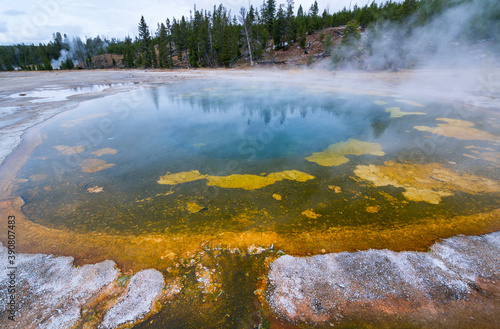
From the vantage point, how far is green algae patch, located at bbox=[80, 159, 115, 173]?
4.59 metres

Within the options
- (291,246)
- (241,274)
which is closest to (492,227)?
(291,246)

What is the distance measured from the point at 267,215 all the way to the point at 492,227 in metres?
3.06

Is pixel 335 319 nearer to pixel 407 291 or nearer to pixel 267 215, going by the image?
pixel 407 291

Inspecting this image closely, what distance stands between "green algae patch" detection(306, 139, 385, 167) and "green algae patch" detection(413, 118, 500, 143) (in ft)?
8.21

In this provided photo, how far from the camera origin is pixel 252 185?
4062mm

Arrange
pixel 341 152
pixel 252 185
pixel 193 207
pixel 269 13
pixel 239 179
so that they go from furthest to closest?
pixel 269 13 < pixel 341 152 < pixel 239 179 < pixel 252 185 < pixel 193 207

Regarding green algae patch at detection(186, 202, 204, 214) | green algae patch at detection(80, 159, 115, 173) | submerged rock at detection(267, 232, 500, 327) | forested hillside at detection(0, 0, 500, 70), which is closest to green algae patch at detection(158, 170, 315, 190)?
green algae patch at detection(186, 202, 204, 214)

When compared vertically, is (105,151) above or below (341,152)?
above

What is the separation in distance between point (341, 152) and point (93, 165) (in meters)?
5.77

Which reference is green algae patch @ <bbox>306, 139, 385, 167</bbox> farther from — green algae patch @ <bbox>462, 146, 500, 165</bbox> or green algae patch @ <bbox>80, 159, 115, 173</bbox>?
green algae patch @ <bbox>80, 159, 115, 173</bbox>

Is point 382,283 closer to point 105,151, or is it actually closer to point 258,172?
point 258,172

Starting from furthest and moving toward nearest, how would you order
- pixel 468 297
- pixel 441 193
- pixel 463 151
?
pixel 463 151
pixel 441 193
pixel 468 297

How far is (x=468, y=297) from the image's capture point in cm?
205

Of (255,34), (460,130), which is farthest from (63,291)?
(255,34)
